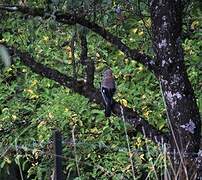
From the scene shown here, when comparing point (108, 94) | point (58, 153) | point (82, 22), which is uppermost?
point (82, 22)

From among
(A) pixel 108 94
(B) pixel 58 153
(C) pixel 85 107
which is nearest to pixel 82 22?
(A) pixel 108 94

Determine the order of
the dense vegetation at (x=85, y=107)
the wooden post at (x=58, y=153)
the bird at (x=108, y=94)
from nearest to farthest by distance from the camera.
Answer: the wooden post at (x=58, y=153), the bird at (x=108, y=94), the dense vegetation at (x=85, y=107)

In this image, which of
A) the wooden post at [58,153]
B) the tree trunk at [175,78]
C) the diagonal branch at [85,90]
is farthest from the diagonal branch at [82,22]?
the wooden post at [58,153]

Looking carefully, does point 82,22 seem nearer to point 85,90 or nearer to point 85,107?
point 85,90

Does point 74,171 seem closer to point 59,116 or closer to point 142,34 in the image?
point 59,116

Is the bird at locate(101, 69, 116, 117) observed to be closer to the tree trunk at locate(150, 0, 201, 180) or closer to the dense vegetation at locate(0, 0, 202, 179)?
the tree trunk at locate(150, 0, 201, 180)

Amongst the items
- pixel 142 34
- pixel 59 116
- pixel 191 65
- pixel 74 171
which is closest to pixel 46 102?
pixel 59 116

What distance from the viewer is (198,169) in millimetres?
2691

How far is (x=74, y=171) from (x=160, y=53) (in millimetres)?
2066

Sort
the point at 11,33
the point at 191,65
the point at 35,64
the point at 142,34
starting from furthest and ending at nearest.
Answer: the point at 11,33, the point at 142,34, the point at 191,65, the point at 35,64

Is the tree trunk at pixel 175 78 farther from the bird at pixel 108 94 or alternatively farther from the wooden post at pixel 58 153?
the wooden post at pixel 58 153

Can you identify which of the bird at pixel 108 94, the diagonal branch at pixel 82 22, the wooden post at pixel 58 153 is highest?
the diagonal branch at pixel 82 22

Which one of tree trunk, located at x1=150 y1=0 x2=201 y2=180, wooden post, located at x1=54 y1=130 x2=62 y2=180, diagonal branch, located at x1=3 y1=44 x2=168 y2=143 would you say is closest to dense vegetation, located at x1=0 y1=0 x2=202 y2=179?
diagonal branch, located at x1=3 y1=44 x2=168 y2=143

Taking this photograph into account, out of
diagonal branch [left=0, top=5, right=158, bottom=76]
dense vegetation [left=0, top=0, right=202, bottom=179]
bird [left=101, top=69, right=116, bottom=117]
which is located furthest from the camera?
dense vegetation [left=0, top=0, right=202, bottom=179]
